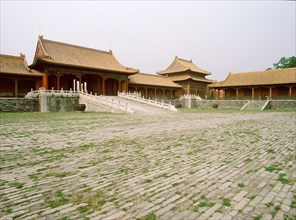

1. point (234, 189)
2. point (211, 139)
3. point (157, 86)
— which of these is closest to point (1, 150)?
point (234, 189)

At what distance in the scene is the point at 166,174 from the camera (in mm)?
4121

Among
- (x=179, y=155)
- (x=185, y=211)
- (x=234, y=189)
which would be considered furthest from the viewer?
(x=179, y=155)

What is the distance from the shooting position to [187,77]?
43438 mm

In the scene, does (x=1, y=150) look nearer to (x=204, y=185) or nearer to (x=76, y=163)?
(x=76, y=163)

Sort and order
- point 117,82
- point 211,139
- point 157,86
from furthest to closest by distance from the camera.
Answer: point 157,86 → point 117,82 → point 211,139

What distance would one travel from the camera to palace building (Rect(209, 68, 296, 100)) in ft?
114

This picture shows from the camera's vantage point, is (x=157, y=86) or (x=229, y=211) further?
(x=157, y=86)

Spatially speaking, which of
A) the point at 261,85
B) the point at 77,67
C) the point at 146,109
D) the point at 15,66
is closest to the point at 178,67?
the point at 261,85

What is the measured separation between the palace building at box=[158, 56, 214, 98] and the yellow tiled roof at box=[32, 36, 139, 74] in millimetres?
14786

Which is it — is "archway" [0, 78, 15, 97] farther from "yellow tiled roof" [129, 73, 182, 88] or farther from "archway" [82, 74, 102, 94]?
"yellow tiled roof" [129, 73, 182, 88]

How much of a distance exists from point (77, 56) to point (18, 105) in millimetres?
11501

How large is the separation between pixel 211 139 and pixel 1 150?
6.27m

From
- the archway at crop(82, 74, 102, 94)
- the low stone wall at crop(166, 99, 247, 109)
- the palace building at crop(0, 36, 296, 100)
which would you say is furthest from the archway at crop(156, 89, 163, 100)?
the archway at crop(82, 74, 102, 94)

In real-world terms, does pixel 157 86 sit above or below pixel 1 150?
above
